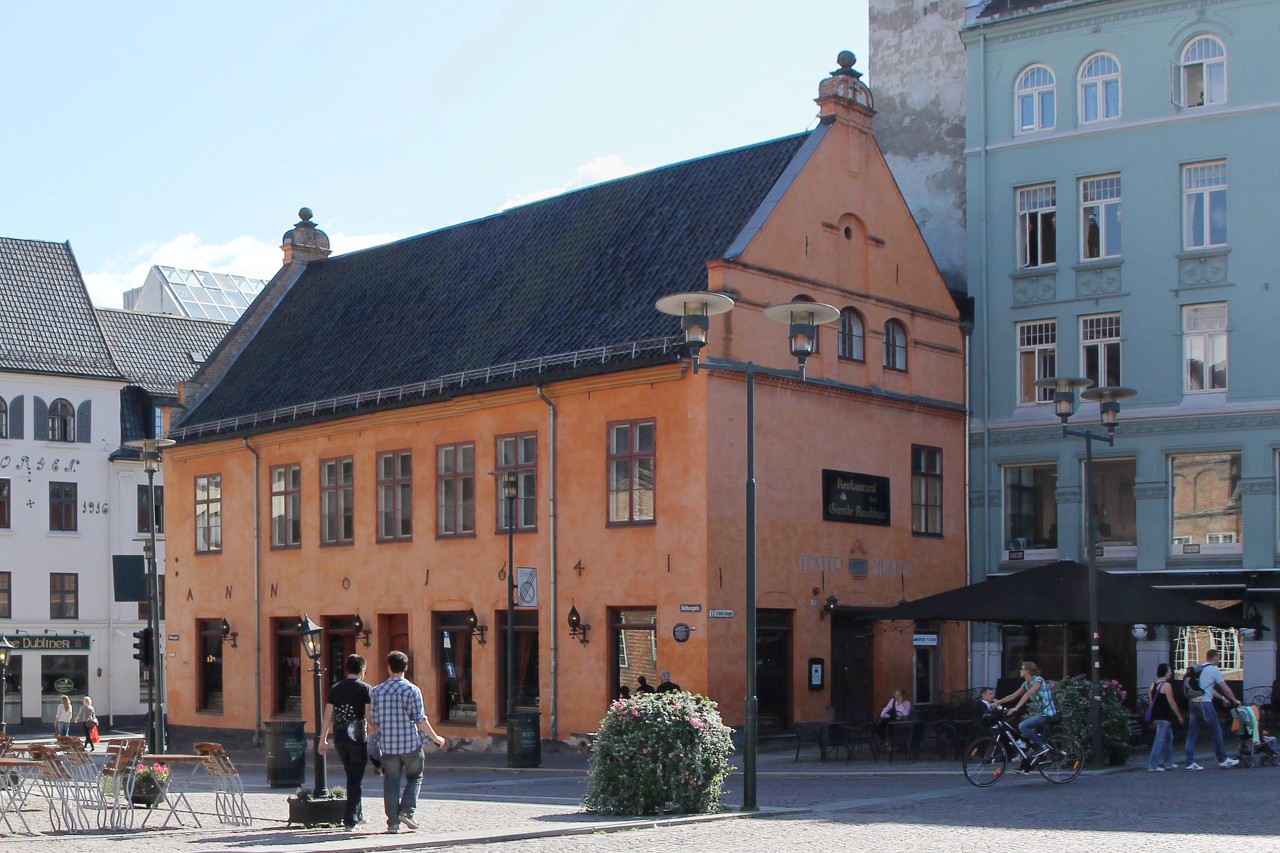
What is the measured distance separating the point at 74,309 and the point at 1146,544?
1494 inches

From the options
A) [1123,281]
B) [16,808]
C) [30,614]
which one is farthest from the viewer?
[30,614]

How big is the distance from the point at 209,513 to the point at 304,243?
324 inches

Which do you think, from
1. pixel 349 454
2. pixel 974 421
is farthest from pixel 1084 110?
pixel 349 454

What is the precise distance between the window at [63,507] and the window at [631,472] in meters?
30.7

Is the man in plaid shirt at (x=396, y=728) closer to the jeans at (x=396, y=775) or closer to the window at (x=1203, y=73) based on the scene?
the jeans at (x=396, y=775)

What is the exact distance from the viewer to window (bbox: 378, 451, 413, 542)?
36.5m

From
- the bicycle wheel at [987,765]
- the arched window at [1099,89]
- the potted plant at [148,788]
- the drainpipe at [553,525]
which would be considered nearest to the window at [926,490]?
the drainpipe at [553,525]

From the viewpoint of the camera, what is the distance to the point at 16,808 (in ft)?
66.8

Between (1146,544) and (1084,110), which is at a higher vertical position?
(1084,110)

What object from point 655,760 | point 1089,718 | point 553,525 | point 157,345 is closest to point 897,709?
point 1089,718

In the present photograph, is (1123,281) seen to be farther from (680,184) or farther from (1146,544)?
(680,184)

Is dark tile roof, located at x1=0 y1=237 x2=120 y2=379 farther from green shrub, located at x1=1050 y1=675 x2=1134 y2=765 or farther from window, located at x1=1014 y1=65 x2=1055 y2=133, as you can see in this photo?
green shrub, located at x1=1050 y1=675 x2=1134 y2=765

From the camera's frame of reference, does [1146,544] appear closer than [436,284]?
Yes

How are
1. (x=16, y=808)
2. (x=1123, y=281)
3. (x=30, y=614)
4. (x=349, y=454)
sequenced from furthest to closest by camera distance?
(x=30, y=614) → (x=349, y=454) → (x=1123, y=281) → (x=16, y=808)
